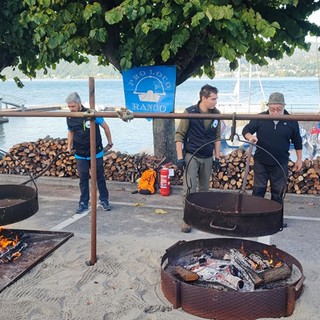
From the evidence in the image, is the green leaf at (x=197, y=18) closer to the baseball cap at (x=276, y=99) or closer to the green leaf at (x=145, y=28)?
the green leaf at (x=145, y=28)

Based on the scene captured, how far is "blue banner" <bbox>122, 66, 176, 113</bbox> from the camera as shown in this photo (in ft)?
28.0

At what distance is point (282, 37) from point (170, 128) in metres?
3.31

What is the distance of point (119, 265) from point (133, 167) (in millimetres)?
4583

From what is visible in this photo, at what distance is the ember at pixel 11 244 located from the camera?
5.28 metres

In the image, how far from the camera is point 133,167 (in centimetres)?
963

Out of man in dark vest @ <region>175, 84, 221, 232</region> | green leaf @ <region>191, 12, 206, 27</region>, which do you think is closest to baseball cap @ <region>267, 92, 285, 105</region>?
man in dark vest @ <region>175, 84, 221, 232</region>

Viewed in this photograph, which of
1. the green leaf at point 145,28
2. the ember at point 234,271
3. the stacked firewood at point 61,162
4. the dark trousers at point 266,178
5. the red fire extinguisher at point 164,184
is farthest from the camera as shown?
the stacked firewood at point 61,162

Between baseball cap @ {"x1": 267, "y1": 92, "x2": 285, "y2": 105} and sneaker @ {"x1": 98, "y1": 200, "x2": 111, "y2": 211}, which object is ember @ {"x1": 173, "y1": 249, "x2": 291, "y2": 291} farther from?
sneaker @ {"x1": 98, "y1": 200, "x2": 111, "y2": 211}

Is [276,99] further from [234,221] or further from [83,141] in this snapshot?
[83,141]

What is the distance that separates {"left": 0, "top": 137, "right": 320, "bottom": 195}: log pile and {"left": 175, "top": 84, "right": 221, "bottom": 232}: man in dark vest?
7.27 ft

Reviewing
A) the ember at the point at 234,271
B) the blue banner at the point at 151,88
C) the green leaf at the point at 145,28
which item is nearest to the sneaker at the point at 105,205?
the blue banner at the point at 151,88

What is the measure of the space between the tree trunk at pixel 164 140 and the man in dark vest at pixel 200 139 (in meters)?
3.25

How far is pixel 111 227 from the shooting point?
23.5 ft

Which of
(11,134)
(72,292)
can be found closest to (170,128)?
(72,292)
